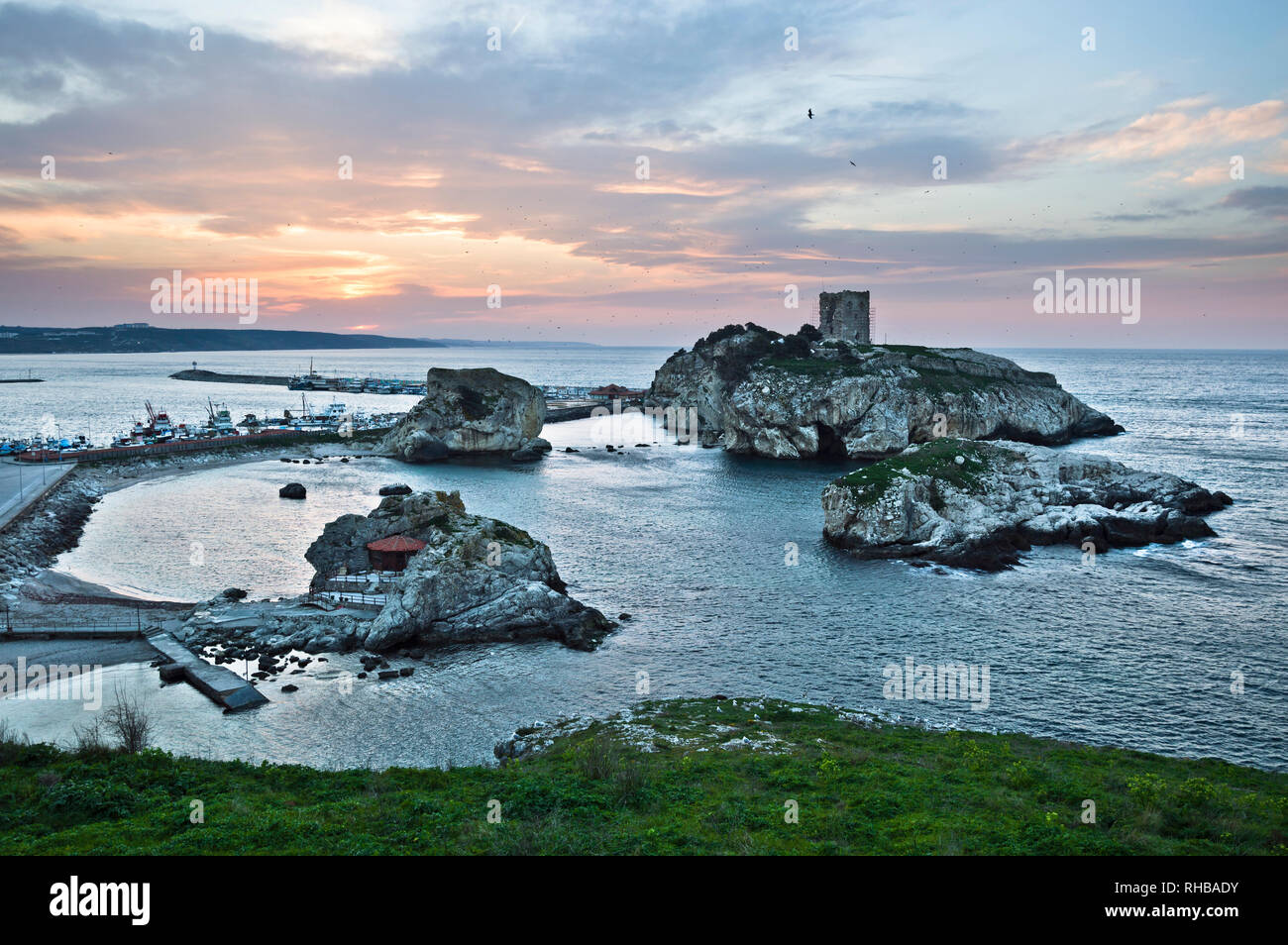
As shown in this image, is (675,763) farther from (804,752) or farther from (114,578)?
(114,578)

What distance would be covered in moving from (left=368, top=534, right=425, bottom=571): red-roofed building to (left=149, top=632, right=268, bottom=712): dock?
1028 cm

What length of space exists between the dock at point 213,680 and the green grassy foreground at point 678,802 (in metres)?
8.01

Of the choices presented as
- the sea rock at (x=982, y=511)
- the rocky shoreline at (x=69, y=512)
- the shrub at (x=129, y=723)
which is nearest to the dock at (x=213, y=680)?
the shrub at (x=129, y=723)

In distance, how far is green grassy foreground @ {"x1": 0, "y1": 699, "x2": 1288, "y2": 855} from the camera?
1600 cm

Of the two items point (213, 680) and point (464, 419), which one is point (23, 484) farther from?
point (213, 680)

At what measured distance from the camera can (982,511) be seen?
56.2 metres

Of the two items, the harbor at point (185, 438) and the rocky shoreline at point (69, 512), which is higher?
the harbor at point (185, 438)

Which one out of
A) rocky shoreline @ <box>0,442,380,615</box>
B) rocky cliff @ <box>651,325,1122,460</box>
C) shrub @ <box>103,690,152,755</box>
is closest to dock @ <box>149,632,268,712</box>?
shrub @ <box>103,690,152,755</box>

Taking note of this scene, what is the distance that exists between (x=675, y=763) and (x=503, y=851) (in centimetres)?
875

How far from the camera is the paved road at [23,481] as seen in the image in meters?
59.0

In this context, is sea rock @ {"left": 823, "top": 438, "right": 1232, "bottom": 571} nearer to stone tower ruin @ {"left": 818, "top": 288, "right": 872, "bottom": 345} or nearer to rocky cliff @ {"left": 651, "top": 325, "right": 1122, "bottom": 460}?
rocky cliff @ {"left": 651, "top": 325, "right": 1122, "bottom": 460}

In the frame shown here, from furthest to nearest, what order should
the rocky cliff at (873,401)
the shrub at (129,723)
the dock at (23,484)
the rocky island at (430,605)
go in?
the rocky cliff at (873,401) → the dock at (23,484) → the rocky island at (430,605) → the shrub at (129,723)

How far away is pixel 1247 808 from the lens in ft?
61.1

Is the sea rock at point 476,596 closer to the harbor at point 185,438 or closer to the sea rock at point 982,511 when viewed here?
the sea rock at point 982,511
